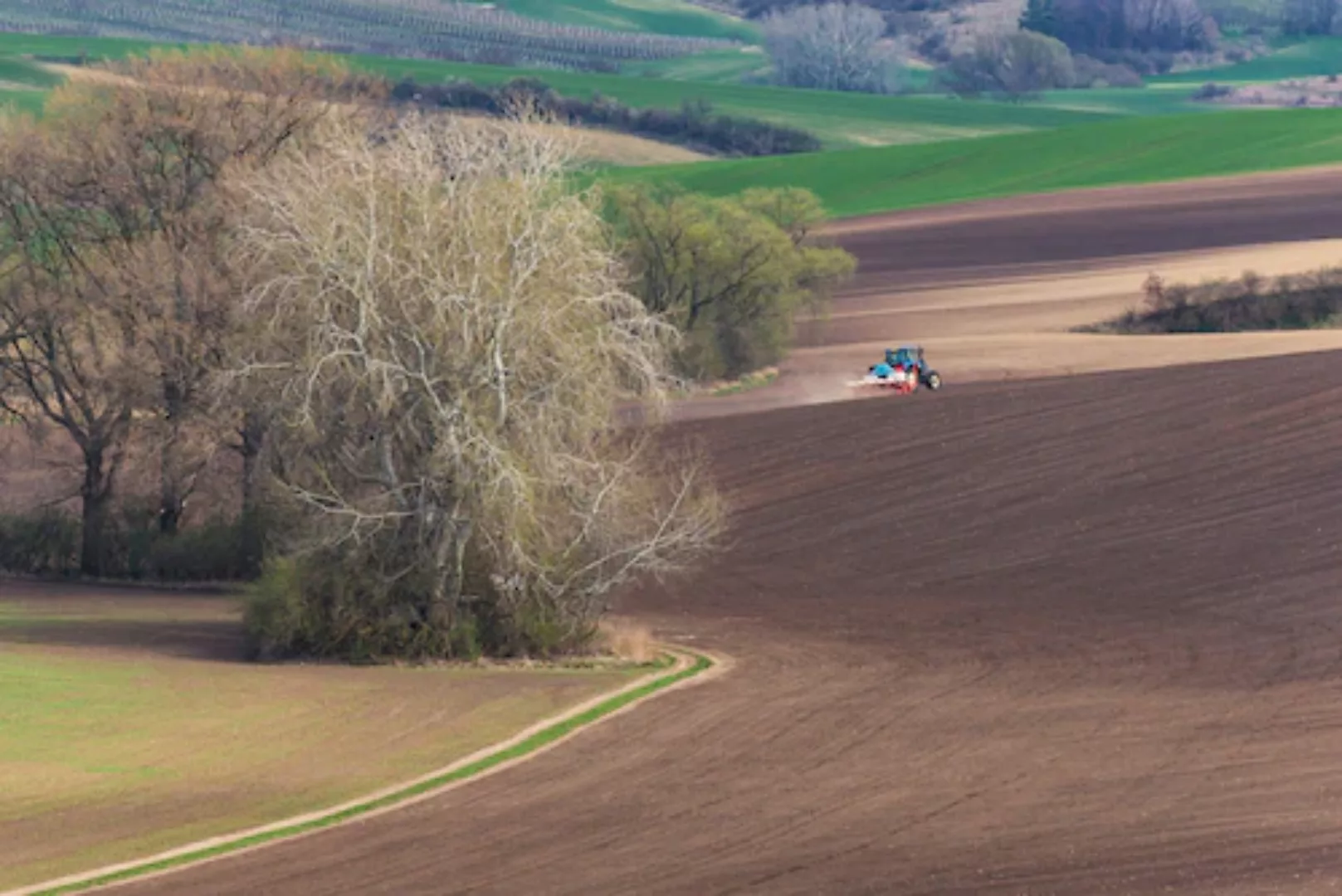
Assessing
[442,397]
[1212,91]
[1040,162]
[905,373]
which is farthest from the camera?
Result: [1212,91]

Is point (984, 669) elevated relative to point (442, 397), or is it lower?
lower

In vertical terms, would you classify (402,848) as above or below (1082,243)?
below

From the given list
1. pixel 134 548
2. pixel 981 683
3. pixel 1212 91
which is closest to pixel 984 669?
pixel 981 683

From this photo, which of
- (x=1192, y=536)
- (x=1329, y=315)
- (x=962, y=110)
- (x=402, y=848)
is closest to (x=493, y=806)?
(x=402, y=848)

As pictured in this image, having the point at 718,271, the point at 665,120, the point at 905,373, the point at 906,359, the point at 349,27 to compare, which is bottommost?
the point at 905,373

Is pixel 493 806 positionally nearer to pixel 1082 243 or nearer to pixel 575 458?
pixel 575 458

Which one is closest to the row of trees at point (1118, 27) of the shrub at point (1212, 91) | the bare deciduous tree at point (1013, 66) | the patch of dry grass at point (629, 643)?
the bare deciduous tree at point (1013, 66)

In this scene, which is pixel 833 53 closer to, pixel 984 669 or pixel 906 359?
pixel 906 359
